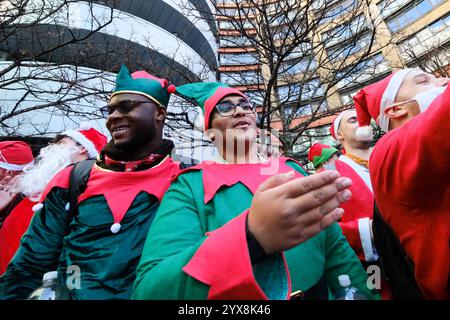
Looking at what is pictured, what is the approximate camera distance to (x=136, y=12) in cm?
1236

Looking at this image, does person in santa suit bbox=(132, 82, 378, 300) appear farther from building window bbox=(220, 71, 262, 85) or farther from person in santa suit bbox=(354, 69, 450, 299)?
building window bbox=(220, 71, 262, 85)

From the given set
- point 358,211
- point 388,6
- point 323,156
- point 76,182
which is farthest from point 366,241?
point 388,6

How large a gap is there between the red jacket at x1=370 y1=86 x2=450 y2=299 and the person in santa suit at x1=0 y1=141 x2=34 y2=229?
327 cm

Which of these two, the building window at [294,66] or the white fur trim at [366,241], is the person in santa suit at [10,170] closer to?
the white fur trim at [366,241]

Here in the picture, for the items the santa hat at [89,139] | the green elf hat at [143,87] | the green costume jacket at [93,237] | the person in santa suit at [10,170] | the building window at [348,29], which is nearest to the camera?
the green costume jacket at [93,237]

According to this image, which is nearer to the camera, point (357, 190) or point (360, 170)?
point (357, 190)

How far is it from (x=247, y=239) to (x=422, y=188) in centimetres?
72

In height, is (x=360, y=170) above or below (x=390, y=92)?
below

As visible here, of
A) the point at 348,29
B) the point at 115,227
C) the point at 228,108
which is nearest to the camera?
the point at 115,227

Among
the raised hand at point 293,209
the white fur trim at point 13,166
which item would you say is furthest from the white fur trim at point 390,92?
the white fur trim at point 13,166

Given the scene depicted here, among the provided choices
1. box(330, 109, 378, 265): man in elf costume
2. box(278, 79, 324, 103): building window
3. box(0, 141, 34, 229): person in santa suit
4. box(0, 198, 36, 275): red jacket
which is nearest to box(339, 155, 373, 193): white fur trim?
box(330, 109, 378, 265): man in elf costume

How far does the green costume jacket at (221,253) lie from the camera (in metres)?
0.66

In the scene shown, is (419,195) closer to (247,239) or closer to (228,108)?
(247,239)

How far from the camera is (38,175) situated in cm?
247
